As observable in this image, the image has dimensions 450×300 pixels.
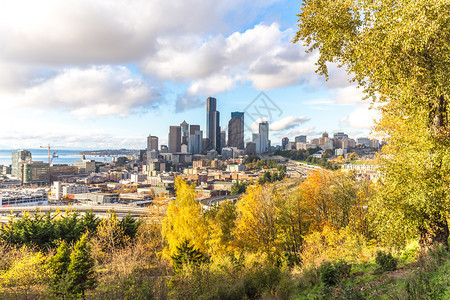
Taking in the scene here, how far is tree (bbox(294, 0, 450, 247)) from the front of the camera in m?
5.63

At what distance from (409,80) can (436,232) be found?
3890 millimetres

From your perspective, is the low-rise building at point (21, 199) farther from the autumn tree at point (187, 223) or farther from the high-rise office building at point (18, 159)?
the high-rise office building at point (18, 159)

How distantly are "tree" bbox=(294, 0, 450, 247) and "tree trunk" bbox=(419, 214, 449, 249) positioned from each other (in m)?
0.02

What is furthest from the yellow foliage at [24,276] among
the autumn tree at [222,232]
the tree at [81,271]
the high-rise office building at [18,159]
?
the high-rise office building at [18,159]

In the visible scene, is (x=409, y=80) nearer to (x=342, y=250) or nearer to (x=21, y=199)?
(x=342, y=250)

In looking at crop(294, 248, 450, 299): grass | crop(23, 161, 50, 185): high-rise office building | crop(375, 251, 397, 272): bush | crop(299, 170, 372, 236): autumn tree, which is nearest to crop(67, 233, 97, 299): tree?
crop(294, 248, 450, 299): grass

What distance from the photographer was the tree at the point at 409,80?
5.63 metres

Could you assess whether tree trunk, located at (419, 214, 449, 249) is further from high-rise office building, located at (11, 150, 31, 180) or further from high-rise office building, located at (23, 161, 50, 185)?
high-rise office building, located at (11, 150, 31, 180)

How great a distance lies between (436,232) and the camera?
681 centimetres

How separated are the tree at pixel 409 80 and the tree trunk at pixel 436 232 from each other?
→ 0.07 feet

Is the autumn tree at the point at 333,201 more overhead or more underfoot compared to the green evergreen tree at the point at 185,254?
more overhead

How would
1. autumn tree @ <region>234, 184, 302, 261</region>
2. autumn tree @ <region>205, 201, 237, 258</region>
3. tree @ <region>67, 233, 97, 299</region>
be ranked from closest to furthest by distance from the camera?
tree @ <region>67, 233, 97, 299</region> → autumn tree @ <region>205, 201, 237, 258</region> → autumn tree @ <region>234, 184, 302, 261</region>

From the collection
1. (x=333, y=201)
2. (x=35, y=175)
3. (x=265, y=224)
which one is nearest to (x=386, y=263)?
(x=265, y=224)

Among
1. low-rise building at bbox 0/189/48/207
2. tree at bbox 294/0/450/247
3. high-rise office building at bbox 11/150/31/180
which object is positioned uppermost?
tree at bbox 294/0/450/247
